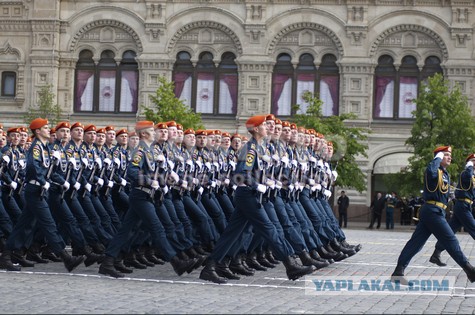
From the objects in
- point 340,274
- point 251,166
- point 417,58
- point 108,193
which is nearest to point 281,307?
point 251,166

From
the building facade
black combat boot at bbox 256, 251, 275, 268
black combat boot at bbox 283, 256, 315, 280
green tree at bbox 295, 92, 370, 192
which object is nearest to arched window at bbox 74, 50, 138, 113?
the building facade

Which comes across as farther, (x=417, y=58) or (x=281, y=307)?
(x=417, y=58)

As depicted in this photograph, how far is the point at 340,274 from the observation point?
18.6m

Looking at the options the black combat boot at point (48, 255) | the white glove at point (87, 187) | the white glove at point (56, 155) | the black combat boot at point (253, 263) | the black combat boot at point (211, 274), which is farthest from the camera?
the black combat boot at point (48, 255)

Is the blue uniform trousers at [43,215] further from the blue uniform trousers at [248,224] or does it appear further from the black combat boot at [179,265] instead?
the blue uniform trousers at [248,224]

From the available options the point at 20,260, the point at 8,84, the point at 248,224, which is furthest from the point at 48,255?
the point at 8,84

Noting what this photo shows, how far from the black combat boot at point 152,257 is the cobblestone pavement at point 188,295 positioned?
0.29 meters

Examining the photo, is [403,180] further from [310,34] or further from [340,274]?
[340,274]

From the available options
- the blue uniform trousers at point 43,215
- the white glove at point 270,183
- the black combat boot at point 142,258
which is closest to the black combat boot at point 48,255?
the black combat boot at point 142,258

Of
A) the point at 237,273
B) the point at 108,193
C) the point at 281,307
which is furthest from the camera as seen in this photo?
the point at 108,193

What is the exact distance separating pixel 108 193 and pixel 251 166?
174 inches

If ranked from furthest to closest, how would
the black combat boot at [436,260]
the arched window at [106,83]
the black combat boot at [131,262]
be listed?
the arched window at [106,83] → the black combat boot at [436,260] → the black combat boot at [131,262]

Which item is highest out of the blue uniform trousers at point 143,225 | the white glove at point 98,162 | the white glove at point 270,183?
the white glove at point 98,162

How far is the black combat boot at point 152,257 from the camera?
19344 millimetres
